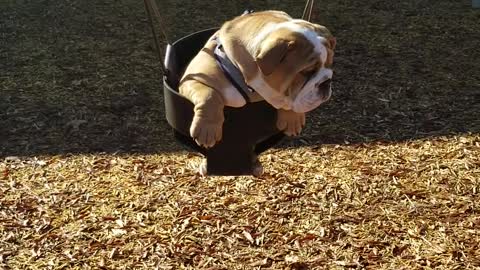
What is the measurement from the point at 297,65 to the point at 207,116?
291 mm

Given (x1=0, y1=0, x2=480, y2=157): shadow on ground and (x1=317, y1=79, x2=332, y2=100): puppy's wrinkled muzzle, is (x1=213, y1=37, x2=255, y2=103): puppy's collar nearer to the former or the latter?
(x1=317, y1=79, x2=332, y2=100): puppy's wrinkled muzzle

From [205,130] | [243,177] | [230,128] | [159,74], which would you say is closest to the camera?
[205,130]

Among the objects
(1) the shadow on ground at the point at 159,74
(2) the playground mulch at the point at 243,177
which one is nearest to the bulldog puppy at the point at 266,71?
(2) the playground mulch at the point at 243,177

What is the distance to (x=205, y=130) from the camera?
6.77ft

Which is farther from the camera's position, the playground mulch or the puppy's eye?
the playground mulch

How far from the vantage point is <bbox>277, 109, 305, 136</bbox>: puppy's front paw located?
2.18 m

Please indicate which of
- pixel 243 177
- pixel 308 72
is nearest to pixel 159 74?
pixel 243 177

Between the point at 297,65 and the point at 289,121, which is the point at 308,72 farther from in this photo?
the point at 289,121

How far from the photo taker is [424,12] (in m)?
6.14

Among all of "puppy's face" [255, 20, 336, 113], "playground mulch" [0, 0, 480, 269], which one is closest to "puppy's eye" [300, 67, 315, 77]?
"puppy's face" [255, 20, 336, 113]

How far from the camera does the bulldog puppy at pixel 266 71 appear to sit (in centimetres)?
196

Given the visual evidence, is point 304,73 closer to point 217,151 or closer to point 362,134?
point 217,151

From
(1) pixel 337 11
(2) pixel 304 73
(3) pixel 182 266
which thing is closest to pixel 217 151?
(2) pixel 304 73

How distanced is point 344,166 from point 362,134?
0.39 metres
